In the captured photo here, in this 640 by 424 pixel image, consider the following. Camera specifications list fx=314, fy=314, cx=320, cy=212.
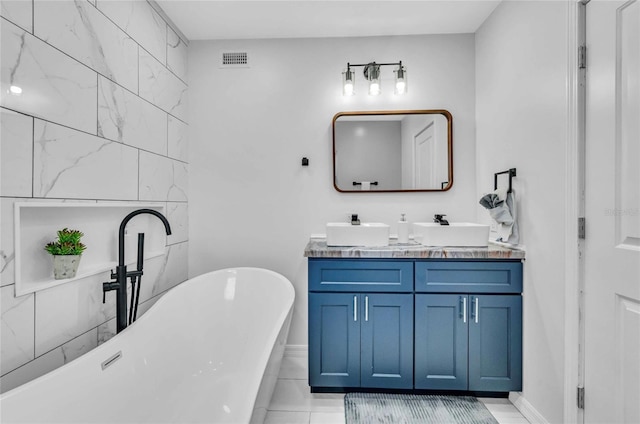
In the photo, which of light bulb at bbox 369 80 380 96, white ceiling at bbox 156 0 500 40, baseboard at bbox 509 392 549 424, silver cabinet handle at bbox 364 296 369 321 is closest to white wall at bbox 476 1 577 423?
baseboard at bbox 509 392 549 424

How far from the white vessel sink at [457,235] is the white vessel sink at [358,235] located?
0.92 feet

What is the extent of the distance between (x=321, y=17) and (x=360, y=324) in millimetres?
2104

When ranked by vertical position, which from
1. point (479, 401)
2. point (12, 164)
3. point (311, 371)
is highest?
point (12, 164)

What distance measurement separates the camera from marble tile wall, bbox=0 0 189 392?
1165mm

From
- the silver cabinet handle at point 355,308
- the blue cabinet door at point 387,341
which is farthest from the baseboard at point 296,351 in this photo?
the silver cabinet handle at point 355,308

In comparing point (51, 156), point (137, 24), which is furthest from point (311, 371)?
point (137, 24)

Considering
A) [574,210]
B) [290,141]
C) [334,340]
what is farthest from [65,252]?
[574,210]

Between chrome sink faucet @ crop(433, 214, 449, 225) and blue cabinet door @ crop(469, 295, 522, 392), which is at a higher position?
chrome sink faucet @ crop(433, 214, 449, 225)

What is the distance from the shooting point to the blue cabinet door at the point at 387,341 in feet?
6.26

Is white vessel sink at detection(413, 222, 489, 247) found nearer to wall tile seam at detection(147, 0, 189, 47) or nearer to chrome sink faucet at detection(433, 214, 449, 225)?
chrome sink faucet at detection(433, 214, 449, 225)

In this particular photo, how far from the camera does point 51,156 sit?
133 centimetres

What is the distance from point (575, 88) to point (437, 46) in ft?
4.25

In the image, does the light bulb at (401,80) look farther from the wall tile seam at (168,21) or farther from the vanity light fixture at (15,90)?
the vanity light fixture at (15,90)

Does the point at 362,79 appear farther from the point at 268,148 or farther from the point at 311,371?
the point at 311,371
